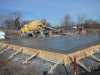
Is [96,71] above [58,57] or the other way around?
the other way around

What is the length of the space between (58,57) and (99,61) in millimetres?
1730

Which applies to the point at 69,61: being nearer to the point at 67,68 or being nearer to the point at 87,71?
the point at 67,68

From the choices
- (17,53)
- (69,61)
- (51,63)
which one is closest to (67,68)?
(69,61)

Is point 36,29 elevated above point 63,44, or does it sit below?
above

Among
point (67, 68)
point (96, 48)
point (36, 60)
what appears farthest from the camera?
point (96, 48)

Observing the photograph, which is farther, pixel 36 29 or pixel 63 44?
pixel 36 29

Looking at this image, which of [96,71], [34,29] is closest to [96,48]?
[96,71]

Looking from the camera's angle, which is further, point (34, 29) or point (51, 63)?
point (34, 29)

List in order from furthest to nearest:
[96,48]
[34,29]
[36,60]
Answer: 1. [34,29]
2. [96,48]
3. [36,60]

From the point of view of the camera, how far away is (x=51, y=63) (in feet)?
26.3

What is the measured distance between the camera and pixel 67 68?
752 cm

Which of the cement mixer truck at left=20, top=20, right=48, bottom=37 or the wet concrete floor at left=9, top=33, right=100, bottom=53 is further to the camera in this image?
the cement mixer truck at left=20, top=20, right=48, bottom=37

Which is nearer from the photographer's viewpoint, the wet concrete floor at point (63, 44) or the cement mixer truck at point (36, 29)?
the wet concrete floor at point (63, 44)

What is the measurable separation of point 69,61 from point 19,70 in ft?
5.88
